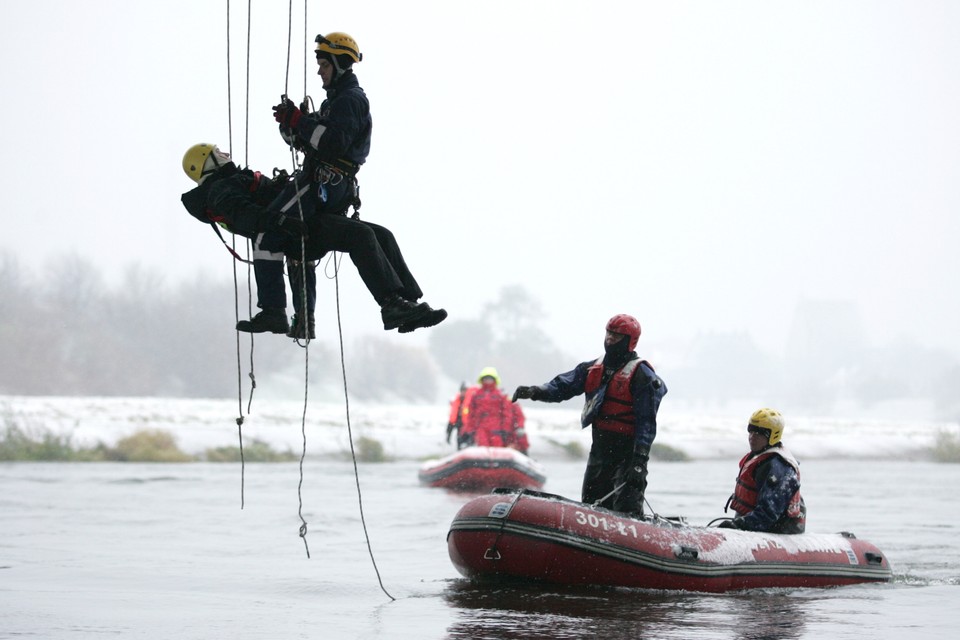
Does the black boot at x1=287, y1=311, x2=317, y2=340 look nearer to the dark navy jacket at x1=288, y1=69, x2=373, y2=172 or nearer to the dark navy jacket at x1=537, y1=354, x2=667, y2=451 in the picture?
the dark navy jacket at x1=288, y1=69, x2=373, y2=172

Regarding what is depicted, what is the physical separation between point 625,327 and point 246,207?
3.95 metres

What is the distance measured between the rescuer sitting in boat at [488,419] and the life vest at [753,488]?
1137 centimetres

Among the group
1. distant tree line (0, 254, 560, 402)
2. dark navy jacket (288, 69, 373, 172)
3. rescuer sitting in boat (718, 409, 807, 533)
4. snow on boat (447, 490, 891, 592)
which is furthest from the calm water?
distant tree line (0, 254, 560, 402)

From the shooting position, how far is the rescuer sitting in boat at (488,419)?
2369 cm

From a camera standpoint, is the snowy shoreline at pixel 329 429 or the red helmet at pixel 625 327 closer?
the red helmet at pixel 625 327

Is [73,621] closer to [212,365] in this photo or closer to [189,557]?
[189,557]

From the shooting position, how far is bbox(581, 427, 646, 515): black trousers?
11.2 m

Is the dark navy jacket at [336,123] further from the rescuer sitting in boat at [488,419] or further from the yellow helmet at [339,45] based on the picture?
the rescuer sitting in boat at [488,419]

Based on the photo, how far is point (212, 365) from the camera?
235 ft

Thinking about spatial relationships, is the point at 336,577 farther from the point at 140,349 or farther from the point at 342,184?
the point at 140,349

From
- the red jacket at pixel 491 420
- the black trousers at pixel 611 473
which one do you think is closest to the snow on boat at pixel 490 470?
the red jacket at pixel 491 420

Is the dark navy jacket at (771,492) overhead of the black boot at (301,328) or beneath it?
beneath

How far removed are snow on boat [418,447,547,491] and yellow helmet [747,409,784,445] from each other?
10.8 m

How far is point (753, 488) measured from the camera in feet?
39.7
